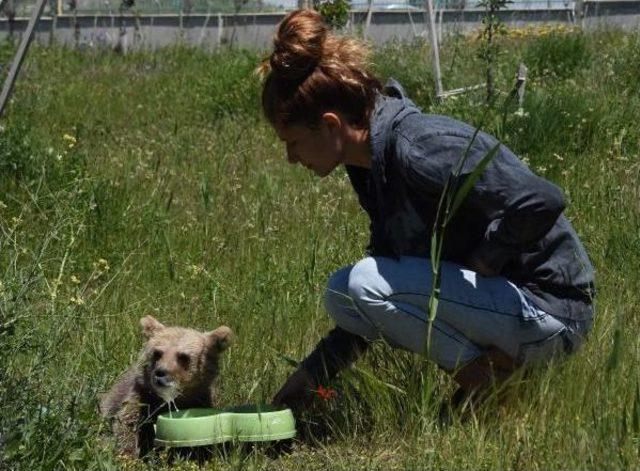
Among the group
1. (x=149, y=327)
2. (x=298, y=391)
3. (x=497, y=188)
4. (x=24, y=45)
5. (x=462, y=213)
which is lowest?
(x=298, y=391)

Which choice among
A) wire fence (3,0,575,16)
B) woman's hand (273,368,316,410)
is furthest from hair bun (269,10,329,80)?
wire fence (3,0,575,16)

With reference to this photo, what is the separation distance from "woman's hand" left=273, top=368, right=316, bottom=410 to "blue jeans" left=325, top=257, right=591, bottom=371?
381 mm

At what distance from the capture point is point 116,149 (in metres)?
8.42

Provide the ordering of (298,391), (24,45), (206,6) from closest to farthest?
(298,391)
(24,45)
(206,6)

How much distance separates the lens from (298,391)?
4371 millimetres

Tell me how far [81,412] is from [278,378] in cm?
106

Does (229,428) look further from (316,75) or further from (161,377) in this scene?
(316,75)

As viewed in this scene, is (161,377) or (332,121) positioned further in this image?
(161,377)

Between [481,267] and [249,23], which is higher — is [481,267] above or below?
above

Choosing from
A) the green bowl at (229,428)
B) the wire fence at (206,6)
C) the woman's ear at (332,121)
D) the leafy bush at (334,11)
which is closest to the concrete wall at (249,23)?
the wire fence at (206,6)

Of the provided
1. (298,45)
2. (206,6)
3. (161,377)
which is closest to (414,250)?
(298,45)

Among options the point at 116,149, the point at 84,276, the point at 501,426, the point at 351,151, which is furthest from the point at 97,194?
the point at 501,426

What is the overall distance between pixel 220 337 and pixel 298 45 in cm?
119

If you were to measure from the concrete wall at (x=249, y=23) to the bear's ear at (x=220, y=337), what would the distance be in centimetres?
827
